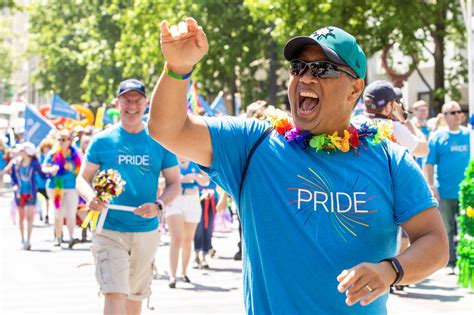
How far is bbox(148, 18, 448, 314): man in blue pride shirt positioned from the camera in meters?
3.25

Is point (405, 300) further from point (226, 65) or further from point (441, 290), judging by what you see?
point (226, 65)

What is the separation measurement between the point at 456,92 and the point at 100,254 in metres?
16.6

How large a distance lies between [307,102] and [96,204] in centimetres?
366

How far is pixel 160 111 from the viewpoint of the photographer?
3234 mm

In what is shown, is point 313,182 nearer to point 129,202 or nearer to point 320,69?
point 320,69

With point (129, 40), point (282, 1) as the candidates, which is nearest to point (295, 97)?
point (282, 1)

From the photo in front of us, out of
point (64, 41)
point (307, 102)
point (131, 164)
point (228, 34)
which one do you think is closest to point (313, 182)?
point (307, 102)

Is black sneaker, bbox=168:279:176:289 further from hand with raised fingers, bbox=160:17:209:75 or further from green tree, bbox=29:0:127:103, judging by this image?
green tree, bbox=29:0:127:103

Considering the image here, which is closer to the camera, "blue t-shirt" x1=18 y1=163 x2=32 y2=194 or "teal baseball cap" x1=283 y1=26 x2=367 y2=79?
"teal baseball cap" x1=283 y1=26 x2=367 y2=79

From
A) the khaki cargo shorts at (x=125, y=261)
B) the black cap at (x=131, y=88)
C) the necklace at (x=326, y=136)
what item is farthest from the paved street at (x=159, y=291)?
the necklace at (x=326, y=136)

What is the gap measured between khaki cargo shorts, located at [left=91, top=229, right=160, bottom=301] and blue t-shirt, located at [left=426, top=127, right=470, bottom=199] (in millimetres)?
5888

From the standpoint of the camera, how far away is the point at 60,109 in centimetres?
2359

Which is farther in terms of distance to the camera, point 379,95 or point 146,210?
point 379,95

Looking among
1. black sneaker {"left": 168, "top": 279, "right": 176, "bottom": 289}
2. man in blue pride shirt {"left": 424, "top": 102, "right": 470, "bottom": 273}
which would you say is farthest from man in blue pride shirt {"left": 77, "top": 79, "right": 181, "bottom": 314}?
man in blue pride shirt {"left": 424, "top": 102, "right": 470, "bottom": 273}
